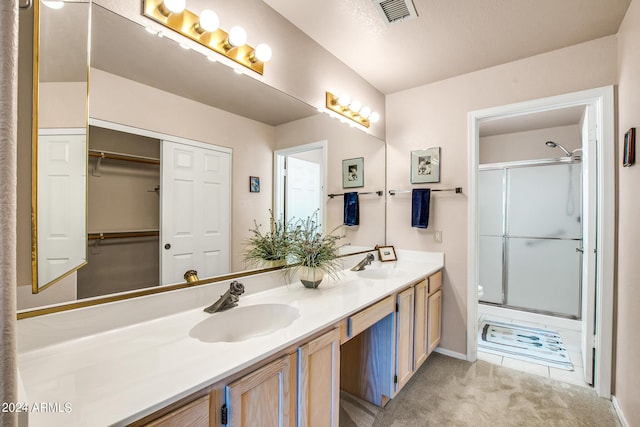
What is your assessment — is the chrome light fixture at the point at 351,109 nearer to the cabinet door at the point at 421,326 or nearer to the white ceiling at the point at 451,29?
the white ceiling at the point at 451,29

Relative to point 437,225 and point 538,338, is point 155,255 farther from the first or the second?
point 538,338

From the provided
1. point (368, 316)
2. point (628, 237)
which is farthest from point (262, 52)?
point (628, 237)

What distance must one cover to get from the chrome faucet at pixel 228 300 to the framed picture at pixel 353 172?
1.34 metres

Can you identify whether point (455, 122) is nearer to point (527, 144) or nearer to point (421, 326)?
point (421, 326)

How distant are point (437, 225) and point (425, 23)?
4.98 feet

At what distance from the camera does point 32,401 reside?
675mm

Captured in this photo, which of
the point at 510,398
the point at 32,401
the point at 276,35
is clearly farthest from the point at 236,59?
the point at 510,398

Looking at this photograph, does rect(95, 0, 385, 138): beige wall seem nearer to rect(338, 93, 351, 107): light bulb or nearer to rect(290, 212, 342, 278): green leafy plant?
rect(338, 93, 351, 107): light bulb

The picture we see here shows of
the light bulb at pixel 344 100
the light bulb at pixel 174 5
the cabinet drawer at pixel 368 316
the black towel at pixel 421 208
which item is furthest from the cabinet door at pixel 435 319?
the light bulb at pixel 174 5

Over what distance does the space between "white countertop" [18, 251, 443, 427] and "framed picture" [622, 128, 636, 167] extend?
1.69 m

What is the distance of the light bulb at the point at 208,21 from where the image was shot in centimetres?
125

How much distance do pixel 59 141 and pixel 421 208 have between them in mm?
2340

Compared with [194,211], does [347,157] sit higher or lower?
higher

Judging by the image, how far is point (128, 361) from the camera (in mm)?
859
